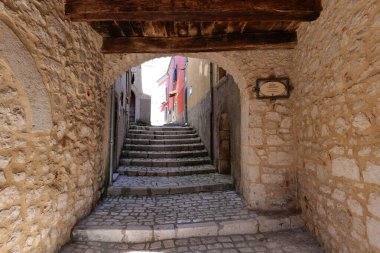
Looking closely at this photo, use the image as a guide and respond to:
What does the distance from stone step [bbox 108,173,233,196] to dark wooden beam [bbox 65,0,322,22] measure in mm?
3029

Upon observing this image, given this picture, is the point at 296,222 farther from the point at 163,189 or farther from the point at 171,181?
the point at 171,181

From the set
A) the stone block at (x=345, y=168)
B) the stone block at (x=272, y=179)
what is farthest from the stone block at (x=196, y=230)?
the stone block at (x=345, y=168)

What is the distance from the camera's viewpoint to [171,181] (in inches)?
189

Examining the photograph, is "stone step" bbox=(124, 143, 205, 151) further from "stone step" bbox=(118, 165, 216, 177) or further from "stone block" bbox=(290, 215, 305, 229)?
"stone block" bbox=(290, 215, 305, 229)

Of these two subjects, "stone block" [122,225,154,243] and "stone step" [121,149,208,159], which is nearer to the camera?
"stone block" [122,225,154,243]

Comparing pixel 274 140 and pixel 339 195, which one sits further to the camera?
pixel 274 140

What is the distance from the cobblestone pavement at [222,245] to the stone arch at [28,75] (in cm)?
151

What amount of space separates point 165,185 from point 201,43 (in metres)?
2.91

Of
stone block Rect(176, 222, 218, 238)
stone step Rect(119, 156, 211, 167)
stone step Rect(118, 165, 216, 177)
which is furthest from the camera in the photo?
stone step Rect(119, 156, 211, 167)

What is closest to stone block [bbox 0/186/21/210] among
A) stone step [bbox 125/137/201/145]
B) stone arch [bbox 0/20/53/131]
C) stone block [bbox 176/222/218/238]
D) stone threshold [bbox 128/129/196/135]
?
stone arch [bbox 0/20/53/131]

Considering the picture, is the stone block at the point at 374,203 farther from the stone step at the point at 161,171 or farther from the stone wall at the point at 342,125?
the stone step at the point at 161,171

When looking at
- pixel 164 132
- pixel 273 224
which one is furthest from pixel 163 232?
pixel 164 132

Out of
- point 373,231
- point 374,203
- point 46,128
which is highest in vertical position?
point 46,128

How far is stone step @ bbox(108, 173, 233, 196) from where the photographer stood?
4113 mm
